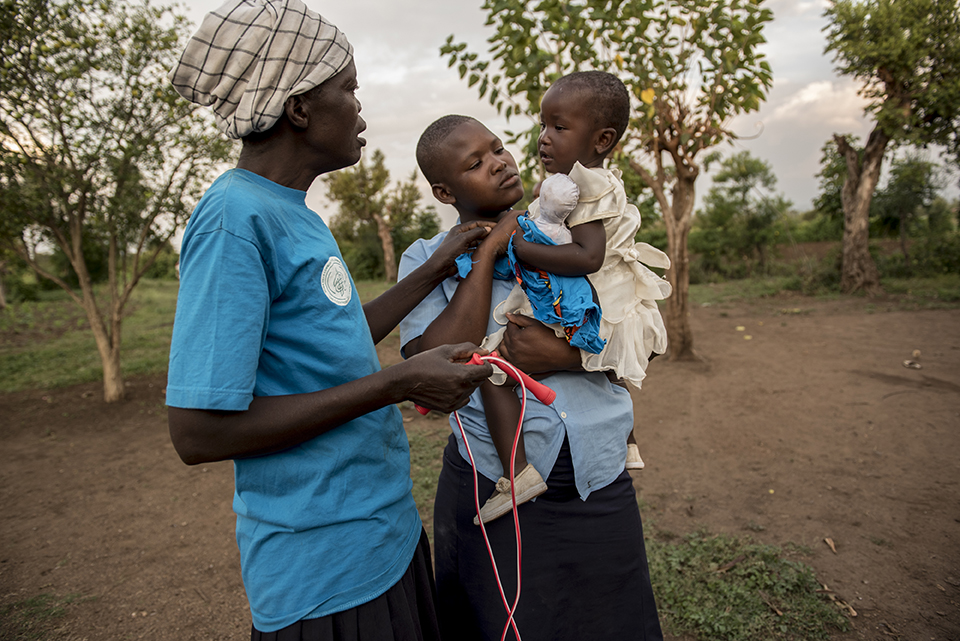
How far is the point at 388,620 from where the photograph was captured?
1.25m

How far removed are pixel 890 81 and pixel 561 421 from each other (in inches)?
540

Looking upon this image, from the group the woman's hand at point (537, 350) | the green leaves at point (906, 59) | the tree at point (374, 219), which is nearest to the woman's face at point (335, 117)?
the woman's hand at point (537, 350)

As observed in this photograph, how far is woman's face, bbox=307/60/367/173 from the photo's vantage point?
1234mm

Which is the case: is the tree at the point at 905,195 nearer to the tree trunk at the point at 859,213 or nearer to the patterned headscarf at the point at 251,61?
the tree trunk at the point at 859,213

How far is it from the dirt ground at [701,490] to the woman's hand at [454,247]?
2.54 metres

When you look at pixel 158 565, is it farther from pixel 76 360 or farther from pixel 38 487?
pixel 76 360

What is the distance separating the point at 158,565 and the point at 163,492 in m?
1.19

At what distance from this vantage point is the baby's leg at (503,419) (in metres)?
1.60

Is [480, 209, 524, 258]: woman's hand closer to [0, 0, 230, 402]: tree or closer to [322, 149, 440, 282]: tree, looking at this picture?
[0, 0, 230, 402]: tree

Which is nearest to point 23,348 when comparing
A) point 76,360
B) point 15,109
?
point 76,360

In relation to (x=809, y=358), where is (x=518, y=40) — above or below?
above

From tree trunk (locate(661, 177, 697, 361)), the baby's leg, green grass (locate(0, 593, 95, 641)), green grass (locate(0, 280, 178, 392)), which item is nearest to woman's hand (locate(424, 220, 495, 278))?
the baby's leg

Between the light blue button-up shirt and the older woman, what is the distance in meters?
0.42

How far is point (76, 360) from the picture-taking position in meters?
9.84
